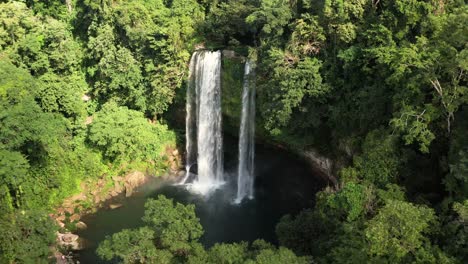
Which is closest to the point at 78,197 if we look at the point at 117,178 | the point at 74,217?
the point at 74,217

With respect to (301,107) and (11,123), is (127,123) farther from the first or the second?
(301,107)

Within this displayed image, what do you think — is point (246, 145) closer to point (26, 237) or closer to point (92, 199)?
point (92, 199)

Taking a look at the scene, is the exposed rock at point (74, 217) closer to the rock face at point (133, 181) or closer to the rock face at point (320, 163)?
the rock face at point (133, 181)

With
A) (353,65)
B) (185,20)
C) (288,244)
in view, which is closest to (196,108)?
(185,20)

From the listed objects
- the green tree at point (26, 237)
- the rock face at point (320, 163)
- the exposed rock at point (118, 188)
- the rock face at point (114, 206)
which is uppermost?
the rock face at point (320, 163)

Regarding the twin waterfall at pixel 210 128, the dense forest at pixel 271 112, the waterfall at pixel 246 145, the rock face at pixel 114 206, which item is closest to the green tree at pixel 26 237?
the dense forest at pixel 271 112

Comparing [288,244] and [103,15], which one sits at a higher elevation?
[103,15]
